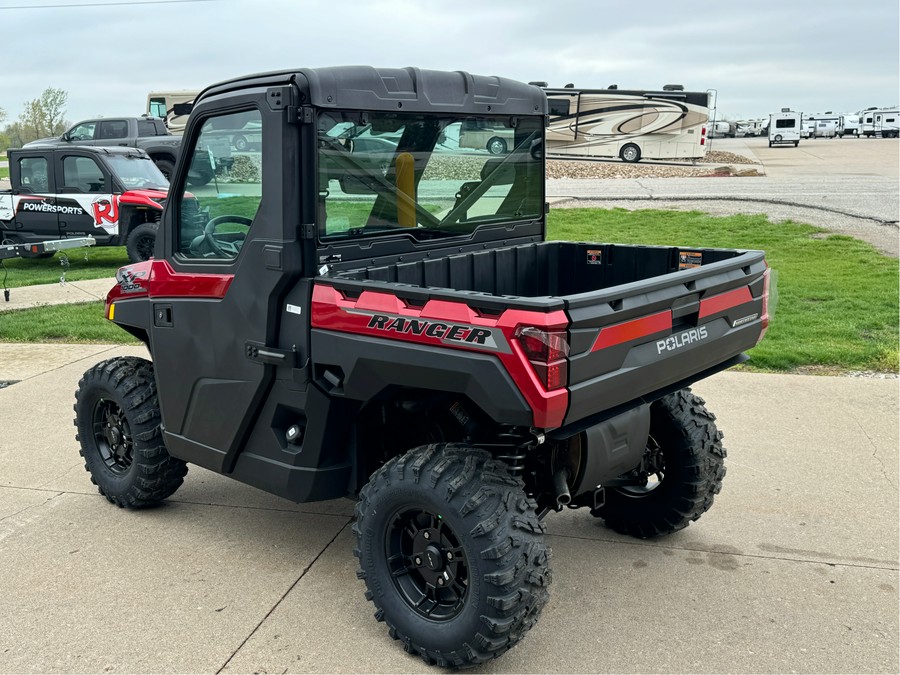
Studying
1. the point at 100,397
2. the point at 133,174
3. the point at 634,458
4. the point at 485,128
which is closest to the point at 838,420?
the point at 634,458

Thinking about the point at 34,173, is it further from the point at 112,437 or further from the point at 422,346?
the point at 422,346

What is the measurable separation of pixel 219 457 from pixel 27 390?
12.2ft

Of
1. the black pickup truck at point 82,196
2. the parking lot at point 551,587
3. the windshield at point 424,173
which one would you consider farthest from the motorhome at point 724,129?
the windshield at point 424,173

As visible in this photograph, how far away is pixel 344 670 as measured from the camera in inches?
→ 129

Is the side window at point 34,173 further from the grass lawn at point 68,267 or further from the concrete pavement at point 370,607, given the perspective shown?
the concrete pavement at point 370,607

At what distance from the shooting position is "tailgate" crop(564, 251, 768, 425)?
2.99 meters

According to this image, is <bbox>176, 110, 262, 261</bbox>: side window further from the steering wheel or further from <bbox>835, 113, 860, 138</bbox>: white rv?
<bbox>835, 113, 860, 138</bbox>: white rv

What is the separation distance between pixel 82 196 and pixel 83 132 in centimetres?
1093

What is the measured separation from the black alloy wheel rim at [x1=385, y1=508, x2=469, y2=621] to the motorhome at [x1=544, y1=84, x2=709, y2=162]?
31.3 m

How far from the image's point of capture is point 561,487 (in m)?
3.59

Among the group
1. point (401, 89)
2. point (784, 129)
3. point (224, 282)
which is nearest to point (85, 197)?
point (224, 282)

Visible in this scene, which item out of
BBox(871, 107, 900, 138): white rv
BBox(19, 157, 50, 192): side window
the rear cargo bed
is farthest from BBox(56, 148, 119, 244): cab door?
BBox(871, 107, 900, 138): white rv

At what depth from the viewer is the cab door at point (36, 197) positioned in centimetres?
1402

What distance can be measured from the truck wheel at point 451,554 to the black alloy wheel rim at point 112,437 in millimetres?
1845
